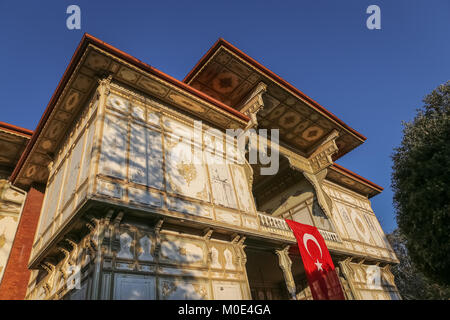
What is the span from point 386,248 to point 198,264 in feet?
46.6

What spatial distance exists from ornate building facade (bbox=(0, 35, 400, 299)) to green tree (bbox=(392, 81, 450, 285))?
302 centimetres

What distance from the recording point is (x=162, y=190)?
8.00m

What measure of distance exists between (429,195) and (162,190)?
9.19 metres

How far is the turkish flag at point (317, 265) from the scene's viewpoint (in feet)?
34.3

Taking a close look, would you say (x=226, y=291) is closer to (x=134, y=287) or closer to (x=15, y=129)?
(x=134, y=287)

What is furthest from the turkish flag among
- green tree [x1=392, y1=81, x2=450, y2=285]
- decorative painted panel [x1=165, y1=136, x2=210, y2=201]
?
decorative painted panel [x1=165, y1=136, x2=210, y2=201]

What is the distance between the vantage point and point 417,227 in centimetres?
1105

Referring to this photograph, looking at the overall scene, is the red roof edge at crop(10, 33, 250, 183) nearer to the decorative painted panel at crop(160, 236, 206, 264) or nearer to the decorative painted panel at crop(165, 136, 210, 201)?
the decorative painted panel at crop(165, 136, 210, 201)

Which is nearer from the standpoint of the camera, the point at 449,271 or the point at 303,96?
the point at 449,271

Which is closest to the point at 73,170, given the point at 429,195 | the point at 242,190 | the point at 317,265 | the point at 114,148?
the point at 114,148

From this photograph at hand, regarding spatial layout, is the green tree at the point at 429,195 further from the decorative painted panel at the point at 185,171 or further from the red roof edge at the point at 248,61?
the decorative painted panel at the point at 185,171

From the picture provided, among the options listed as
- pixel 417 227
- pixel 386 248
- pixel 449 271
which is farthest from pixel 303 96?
pixel 386 248

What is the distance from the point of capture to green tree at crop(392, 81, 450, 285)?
9.91 metres
